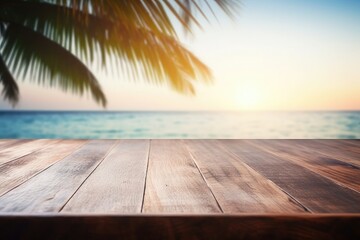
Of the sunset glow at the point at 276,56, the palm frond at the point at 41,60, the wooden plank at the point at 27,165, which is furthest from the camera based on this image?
the sunset glow at the point at 276,56

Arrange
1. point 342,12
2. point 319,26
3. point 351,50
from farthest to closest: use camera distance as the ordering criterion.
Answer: point 351,50 < point 319,26 < point 342,12

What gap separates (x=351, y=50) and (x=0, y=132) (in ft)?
50.8

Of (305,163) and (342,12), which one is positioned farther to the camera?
(342,12)

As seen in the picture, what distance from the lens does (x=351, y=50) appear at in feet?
38.5

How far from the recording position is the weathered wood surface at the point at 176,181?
73cm

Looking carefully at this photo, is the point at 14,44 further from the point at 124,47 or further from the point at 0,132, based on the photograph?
the point at 0,132

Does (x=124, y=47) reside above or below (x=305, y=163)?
above

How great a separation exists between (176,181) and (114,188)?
206 millimetres

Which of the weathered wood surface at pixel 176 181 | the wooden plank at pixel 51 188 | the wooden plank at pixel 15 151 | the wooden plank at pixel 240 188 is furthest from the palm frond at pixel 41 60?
the wooden plank at pixel 240 188

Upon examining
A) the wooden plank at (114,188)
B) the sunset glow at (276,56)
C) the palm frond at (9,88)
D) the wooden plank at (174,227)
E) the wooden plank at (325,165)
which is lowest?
the wooden plank at (174,227)

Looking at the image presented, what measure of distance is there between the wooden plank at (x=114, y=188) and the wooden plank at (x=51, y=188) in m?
0.03

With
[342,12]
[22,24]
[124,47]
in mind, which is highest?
[342,12]

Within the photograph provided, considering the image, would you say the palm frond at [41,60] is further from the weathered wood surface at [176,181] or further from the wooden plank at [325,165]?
the wooden plank at [325,165]

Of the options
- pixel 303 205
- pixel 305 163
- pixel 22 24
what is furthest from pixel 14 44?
pixel 303 205
